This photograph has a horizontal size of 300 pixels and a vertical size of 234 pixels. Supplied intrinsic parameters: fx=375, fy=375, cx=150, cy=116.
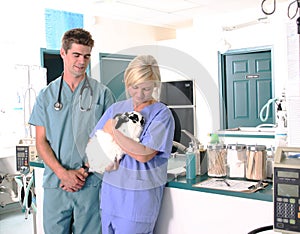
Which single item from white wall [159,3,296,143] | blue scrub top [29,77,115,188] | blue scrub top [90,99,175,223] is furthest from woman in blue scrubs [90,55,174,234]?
white wall [159,3,296,143]

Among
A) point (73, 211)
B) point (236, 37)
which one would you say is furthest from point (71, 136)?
point (236, 37)

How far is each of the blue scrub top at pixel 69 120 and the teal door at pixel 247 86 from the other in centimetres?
319

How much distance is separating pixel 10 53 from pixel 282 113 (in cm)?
309

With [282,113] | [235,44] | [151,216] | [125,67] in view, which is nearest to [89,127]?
[125,67]

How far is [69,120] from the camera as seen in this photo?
1780mm

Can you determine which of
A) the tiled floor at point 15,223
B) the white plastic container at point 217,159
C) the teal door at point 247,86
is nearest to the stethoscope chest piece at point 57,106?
the white plastic container at point 217,159

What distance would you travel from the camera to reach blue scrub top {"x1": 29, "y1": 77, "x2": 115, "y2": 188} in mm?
1755

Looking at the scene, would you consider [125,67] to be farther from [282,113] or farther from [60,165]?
[282,113]

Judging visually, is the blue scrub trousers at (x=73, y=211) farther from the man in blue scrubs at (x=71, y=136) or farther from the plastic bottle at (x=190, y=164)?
the plastic bottle at (x=190, y=164)

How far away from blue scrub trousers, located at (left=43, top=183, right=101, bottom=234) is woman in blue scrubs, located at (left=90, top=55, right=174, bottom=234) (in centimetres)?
17

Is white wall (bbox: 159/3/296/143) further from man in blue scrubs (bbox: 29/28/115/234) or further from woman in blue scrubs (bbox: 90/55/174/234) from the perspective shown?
woman in blue scrubs (bbox: 90/55/174/234)

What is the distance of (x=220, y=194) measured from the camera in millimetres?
1572

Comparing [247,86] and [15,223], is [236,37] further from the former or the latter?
[15,223]

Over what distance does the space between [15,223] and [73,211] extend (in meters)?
2.19
